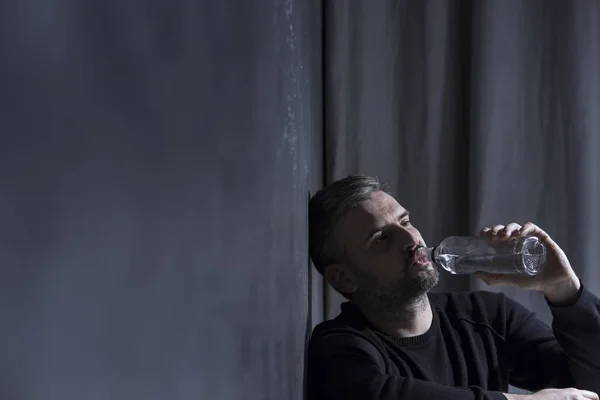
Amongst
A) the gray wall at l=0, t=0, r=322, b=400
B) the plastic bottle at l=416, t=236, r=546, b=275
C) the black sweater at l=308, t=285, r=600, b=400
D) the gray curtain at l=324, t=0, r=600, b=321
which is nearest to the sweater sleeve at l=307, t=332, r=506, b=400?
the black sweater at l=308, t=285, r=600, b=400

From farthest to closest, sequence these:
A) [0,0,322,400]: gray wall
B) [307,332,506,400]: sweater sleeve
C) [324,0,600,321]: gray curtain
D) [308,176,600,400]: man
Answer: [324,0,600,321]: gray curtain → [308,176,600,400]: man → [307,332,506,400]: sweater sleeve → [0,0,322,400]: gray wall

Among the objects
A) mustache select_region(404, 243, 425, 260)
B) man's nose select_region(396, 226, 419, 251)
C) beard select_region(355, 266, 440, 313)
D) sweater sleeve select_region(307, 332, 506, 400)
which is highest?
man's nose select_region(396, 226, 419, 251)

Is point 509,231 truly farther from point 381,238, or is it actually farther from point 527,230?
point 381,238

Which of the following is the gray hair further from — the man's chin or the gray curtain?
the gray curtain

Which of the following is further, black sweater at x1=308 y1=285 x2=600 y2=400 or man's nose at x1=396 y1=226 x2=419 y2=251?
man's nose at x1=396 y1=226 x2=419 y2=251

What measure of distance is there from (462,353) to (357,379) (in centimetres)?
30

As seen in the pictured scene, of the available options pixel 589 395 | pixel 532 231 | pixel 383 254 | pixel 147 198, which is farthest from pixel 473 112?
pixel 147 198

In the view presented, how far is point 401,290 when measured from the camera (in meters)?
1.19

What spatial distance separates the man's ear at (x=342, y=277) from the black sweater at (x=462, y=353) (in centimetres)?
4

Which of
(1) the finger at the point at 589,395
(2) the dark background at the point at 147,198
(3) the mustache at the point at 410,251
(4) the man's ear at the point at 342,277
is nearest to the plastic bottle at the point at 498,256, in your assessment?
(3) the mustache at the point at 410,251

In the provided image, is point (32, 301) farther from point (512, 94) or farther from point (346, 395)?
point (512, 94)

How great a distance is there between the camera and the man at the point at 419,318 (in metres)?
1.18

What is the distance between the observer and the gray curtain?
160cm

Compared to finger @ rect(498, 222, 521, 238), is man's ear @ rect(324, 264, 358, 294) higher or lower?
lower
